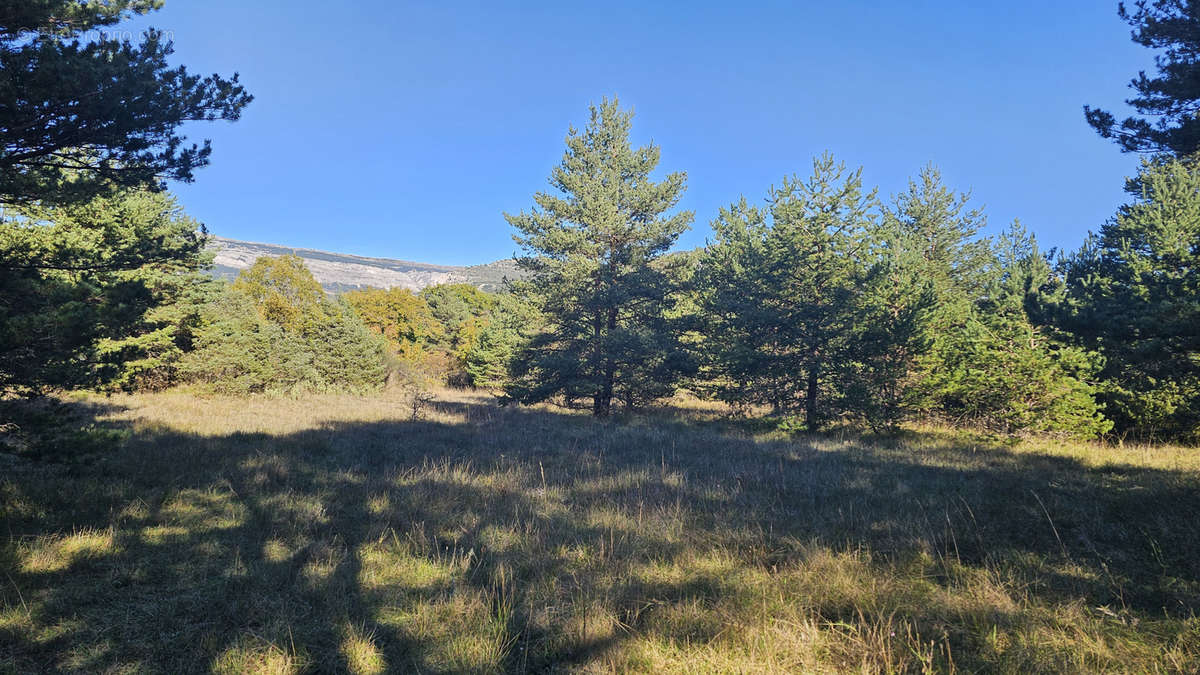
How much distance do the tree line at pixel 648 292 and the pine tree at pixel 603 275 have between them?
90mm

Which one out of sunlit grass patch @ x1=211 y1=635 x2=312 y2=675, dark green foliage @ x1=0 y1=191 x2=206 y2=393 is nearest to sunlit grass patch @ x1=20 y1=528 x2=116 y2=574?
dark green foliage @ x1=0 y1=191 x2=206 y2=393

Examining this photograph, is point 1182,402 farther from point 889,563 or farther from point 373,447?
point 373,447

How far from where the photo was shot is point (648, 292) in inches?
698

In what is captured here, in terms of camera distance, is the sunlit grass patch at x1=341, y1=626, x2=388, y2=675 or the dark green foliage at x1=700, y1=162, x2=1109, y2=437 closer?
the sunlit grass patch at x1=341, y1=626, x2=388, y2=675

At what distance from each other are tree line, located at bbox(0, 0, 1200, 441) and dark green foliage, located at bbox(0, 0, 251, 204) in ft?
0.08

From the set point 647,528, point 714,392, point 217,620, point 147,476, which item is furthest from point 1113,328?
point 147,476

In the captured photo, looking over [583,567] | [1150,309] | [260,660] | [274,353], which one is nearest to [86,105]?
[260,660]

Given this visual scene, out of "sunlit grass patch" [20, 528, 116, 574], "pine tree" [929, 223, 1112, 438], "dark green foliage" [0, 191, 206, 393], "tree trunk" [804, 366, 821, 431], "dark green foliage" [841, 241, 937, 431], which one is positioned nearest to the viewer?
"sunlit grass patch" [20, 528, 116, 574]

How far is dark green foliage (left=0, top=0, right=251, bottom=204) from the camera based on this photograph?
4672 millimetres

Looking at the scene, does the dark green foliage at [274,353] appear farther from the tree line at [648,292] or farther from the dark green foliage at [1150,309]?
the dark green foliage at [1150,309]

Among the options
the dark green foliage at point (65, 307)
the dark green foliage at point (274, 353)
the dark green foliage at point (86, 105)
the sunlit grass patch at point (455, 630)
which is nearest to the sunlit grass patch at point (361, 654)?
the sunlit grass patch at point (455, 630)

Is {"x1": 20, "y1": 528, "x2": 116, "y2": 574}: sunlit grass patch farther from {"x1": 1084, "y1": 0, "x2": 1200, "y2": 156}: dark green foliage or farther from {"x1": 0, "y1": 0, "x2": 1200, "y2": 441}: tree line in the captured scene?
{"x1": 1084, "y1": 0, "x2": 1200, "y2": 156}: dark green foliage

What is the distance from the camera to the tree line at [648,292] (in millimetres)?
5137

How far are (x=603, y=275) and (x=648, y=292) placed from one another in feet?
6.06
